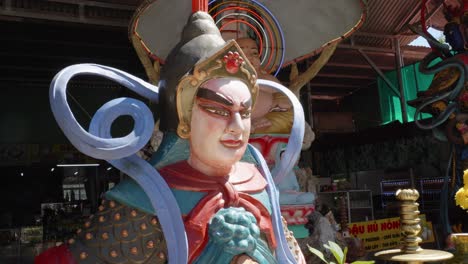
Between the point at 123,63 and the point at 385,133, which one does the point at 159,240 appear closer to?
the point at 123,63

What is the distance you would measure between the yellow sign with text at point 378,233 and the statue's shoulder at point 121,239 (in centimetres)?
386

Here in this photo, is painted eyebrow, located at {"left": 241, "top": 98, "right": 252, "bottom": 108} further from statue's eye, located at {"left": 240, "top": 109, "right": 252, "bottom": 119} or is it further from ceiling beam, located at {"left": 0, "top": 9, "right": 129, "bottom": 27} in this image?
ceiling beam, located at {"left": 0, "top": 9, "right": 129, "bottom": 27}

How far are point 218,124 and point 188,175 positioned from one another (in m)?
0.24

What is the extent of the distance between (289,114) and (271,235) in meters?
1.91

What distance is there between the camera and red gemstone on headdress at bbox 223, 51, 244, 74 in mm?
1798

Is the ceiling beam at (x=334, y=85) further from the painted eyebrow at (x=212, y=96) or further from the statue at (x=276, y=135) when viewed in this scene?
the painted eyebrow at (x=212, y=96)

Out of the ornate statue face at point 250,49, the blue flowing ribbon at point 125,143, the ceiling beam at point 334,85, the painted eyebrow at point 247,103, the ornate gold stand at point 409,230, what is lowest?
the ornate gold stand at point 409,230

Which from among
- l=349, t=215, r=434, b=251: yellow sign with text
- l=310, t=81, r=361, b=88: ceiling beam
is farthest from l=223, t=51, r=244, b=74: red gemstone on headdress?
l=310, t=81, r=361, b=88: ceiling beam

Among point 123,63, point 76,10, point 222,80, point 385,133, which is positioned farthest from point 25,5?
point 385,133

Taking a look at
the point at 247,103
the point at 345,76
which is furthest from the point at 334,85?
the point at 247,103

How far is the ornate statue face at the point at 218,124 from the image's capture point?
179 centimetres

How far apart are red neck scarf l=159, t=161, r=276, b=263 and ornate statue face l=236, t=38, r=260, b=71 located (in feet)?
4.96

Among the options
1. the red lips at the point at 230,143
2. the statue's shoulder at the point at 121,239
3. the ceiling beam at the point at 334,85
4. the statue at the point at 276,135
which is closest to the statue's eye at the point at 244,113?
the red lips at the point at 230,143

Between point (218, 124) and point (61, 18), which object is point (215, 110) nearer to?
point (218, 124)
